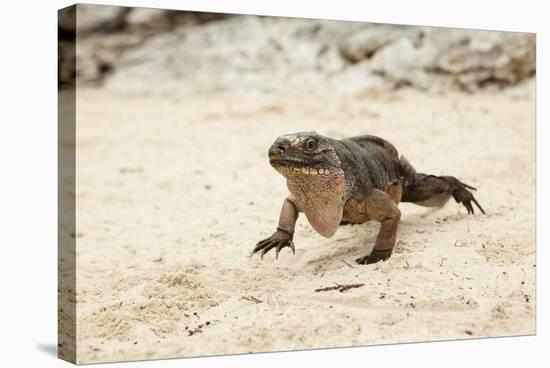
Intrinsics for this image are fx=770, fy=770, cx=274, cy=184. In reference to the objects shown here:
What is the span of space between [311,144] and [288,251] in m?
1.29

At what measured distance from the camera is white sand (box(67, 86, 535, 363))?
5.16m

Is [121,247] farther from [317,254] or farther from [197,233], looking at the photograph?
[317,254]

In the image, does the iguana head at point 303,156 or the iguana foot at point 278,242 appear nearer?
the iguana head at point 303,156

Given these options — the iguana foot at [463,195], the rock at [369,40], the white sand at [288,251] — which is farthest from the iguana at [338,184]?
the rock at [369,40]

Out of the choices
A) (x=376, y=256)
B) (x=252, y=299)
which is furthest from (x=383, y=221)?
(x=252, y=299)

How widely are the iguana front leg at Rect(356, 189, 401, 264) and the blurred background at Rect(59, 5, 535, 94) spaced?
420 centimetres

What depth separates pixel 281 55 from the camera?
40.1 feet

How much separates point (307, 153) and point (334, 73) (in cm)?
657

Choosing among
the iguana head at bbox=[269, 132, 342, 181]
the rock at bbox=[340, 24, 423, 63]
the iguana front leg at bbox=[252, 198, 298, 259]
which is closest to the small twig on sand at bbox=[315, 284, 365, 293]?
the iguana front leg at bbox=[252, 198, 298, 259]

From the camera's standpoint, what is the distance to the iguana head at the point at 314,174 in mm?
5176

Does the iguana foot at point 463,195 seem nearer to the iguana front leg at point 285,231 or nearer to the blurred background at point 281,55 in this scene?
the iguana front leg at point 285,231

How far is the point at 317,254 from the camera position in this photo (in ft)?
19.9

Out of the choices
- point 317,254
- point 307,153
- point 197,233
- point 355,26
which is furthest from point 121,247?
point 355,26

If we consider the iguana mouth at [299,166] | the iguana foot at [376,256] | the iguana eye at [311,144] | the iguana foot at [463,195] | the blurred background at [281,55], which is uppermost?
the blurred background at [281,55]
